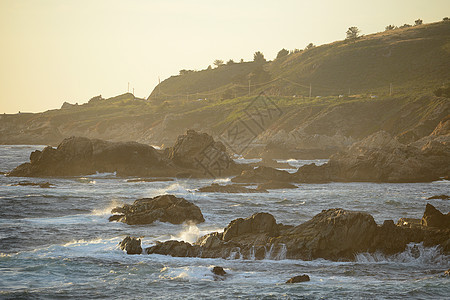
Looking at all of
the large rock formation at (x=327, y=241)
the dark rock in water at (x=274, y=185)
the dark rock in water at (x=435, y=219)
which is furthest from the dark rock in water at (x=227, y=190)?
the dark rock in water at (x=435, y=219)

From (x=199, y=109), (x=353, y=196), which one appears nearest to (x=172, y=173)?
(x=353, y=196)

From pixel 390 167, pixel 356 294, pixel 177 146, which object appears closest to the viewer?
pixel 356 294

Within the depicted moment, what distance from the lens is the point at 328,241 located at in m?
27.8

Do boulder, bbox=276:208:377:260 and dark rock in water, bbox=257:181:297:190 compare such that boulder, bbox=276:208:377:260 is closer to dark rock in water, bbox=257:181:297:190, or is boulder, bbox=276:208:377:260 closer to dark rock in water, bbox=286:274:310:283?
dark rock in water, bbox=286:274:310:283

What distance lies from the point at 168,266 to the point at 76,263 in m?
4.47

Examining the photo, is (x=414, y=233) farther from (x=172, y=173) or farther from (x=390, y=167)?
(x=172, y=173)

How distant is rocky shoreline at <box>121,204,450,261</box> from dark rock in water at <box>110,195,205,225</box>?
7.88 m

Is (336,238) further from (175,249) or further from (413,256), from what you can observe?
(175,249)

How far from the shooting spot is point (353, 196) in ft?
174

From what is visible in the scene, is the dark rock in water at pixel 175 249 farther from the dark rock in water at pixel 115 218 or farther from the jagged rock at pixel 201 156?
the jagged rock at pixel 201 156

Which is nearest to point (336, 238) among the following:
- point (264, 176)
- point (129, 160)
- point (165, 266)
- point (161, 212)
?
point (165, 266)

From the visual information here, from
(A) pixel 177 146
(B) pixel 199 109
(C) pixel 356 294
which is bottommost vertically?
(C) pixel 356 294

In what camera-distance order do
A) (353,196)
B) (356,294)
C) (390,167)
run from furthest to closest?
(390,167), (353,196), (356,294)

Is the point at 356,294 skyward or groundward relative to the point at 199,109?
groundward
